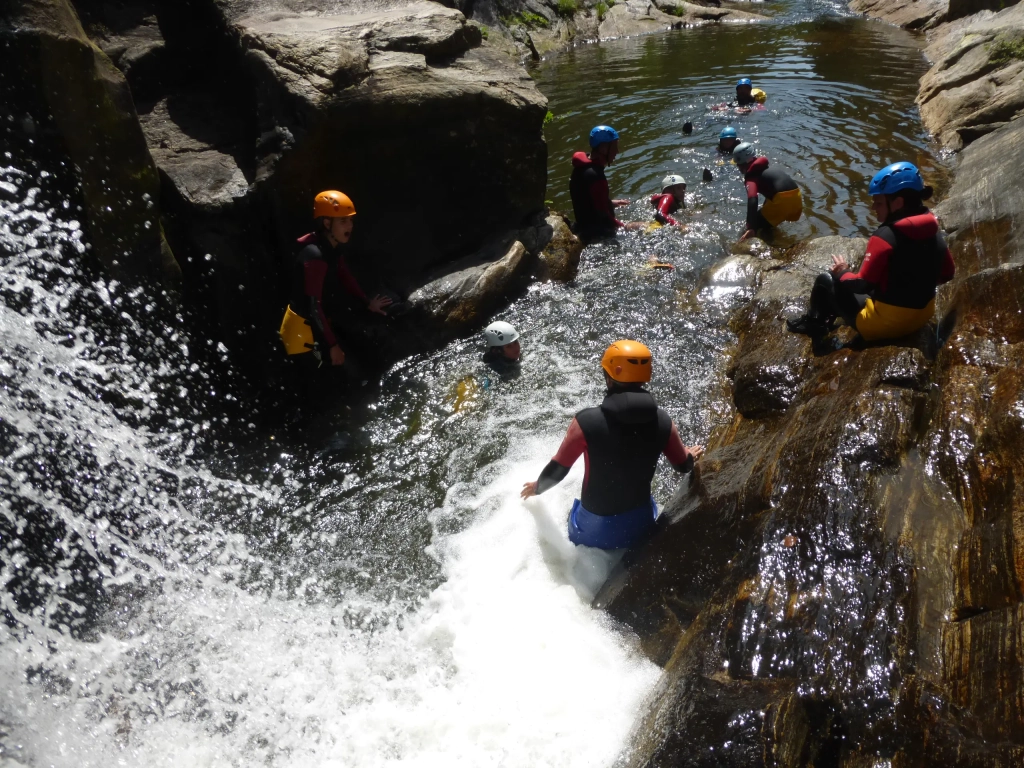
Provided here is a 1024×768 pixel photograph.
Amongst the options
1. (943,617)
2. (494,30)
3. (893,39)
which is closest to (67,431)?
(943,617)

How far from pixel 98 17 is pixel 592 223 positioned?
7.41m

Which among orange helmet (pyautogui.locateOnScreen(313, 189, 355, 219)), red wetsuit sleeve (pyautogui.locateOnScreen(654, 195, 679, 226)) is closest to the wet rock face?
red wetsuit sleeve (pyautogui.locateOnScreen(654, 195, 679, 226))

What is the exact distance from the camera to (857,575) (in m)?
3.37

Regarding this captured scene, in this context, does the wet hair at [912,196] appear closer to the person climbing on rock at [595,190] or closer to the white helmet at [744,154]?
the person climbing on rock at [595,190]

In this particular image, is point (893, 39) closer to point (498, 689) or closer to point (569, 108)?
point (569, 108)

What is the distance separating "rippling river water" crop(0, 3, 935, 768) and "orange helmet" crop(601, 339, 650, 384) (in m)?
1.60

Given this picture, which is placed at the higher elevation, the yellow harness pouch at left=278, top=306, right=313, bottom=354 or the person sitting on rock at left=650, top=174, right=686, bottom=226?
the yellow harness pouch at left=278, top=306, right=313, bottom=354

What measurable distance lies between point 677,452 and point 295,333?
424cm

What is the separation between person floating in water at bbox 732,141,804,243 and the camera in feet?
32.1

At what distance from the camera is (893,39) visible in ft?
71.8

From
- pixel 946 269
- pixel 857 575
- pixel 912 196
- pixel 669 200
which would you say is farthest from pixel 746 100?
pixel 857 575

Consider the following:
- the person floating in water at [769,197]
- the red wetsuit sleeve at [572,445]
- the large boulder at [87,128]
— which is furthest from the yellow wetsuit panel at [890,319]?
the large boulder at [87,128]

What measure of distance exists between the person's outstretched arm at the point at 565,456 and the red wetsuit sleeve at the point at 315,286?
3.24 metres

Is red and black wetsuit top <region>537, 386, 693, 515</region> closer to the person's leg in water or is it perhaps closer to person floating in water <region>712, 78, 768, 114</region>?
the person's leg in water
